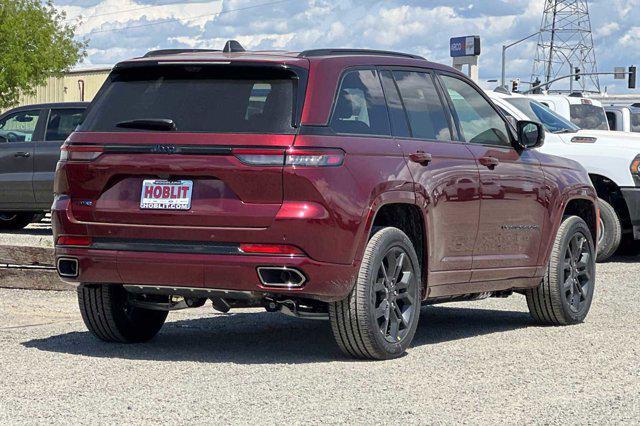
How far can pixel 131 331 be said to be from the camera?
28.3 ft

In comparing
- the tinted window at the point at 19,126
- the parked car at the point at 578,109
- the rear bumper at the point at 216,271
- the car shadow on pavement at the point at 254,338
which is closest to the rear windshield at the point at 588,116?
the parked car at the point at 578,109

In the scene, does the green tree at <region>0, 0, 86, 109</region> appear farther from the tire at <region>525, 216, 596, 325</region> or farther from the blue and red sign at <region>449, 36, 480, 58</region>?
the tire at <region>525, 216, 596, 325</region>

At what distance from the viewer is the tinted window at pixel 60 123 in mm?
18719

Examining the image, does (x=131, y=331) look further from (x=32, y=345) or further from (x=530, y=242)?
(x=530, y=242)

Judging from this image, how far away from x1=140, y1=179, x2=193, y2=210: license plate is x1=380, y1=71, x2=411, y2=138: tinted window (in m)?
1.35

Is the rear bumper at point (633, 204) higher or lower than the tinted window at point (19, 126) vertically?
lower

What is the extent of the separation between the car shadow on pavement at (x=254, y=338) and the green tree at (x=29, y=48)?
169ft

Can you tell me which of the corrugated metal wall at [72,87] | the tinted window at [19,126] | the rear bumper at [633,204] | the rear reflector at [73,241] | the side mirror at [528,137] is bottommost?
the corrugated metal wall at [72,87]

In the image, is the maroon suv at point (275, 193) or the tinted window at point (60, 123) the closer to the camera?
the maroon suv at point (275, 193)

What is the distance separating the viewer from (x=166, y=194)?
762cm

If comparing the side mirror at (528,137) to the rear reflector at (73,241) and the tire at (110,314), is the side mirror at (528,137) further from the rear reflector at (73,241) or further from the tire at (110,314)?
the rear reflector at (73,241)

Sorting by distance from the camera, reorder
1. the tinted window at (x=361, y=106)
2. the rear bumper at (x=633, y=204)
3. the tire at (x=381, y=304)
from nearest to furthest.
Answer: the tire at (x=381, y=304)
the tinted window at (x=361, y=106)
the rear bumper at (x=633, y=204)

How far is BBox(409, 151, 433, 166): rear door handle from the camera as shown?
8.16 m

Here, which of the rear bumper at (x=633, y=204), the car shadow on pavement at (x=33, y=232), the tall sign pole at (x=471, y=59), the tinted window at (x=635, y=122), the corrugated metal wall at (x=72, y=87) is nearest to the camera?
the rear bumper at (x=633, y=204)
